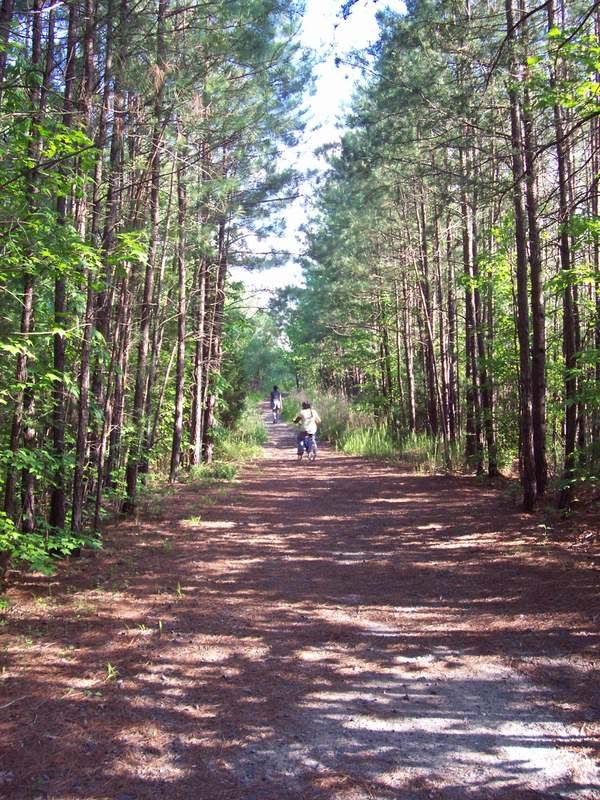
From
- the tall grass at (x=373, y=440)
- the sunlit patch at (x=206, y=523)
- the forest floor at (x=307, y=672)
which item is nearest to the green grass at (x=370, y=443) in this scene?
the tall grass at (x=373, y=440)

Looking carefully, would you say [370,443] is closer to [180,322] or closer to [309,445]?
[309,445]

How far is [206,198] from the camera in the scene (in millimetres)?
11352

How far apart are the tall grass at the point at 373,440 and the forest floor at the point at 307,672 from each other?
691cm

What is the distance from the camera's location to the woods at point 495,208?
720cm

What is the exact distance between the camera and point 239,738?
3236 millimetres

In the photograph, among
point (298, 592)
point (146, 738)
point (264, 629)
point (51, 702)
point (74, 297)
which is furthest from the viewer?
point (74, 297)

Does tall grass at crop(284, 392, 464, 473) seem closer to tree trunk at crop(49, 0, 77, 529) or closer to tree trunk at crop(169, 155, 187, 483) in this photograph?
tree trunk at crop(169, 155, 187, 483)

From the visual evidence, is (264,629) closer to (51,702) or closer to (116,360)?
(51,702)

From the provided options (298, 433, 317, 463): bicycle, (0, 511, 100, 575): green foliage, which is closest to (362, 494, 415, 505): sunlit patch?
(0, 511, 100, 575): green foliage

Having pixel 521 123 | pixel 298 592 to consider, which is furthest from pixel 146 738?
pixel 521 123

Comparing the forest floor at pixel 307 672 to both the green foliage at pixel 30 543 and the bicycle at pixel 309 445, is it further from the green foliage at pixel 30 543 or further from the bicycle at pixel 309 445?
the bicycle at pixel 309 445

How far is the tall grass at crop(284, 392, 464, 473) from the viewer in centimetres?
1477

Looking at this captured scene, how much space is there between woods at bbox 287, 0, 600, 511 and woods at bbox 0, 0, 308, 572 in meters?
2.17

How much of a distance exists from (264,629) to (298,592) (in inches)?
39.4
